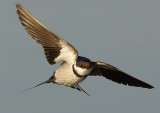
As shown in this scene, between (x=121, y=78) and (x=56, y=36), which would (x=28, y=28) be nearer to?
(x=56, y=36)

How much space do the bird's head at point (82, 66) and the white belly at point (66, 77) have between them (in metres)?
0.06

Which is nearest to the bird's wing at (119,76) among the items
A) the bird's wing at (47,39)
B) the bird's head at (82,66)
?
the bird's head at (82,66)

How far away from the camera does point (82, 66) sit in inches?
487

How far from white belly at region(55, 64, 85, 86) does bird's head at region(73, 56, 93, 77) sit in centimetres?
6

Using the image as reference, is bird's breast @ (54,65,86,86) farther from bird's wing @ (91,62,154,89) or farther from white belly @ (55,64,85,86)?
bird's wing @ (91,62,154,89)

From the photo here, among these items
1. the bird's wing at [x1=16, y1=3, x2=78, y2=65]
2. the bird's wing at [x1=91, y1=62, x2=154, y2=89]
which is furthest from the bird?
the bird's wing at [x1=91, y1=62, x2=154, y2=89]

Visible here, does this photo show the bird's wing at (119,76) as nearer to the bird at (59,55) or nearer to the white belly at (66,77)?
the bird at (59,55)

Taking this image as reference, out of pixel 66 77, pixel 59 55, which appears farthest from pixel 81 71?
pixel 59 55

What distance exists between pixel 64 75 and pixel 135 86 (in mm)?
1836

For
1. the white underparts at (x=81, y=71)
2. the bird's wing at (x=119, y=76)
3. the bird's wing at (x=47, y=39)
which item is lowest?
the bird's wing at (x=119, y=76)

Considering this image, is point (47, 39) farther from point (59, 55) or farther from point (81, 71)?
point (81, 71)

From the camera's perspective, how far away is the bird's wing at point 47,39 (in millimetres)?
12242

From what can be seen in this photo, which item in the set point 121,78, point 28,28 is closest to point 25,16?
point 28,28

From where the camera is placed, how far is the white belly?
1229 centimetres
